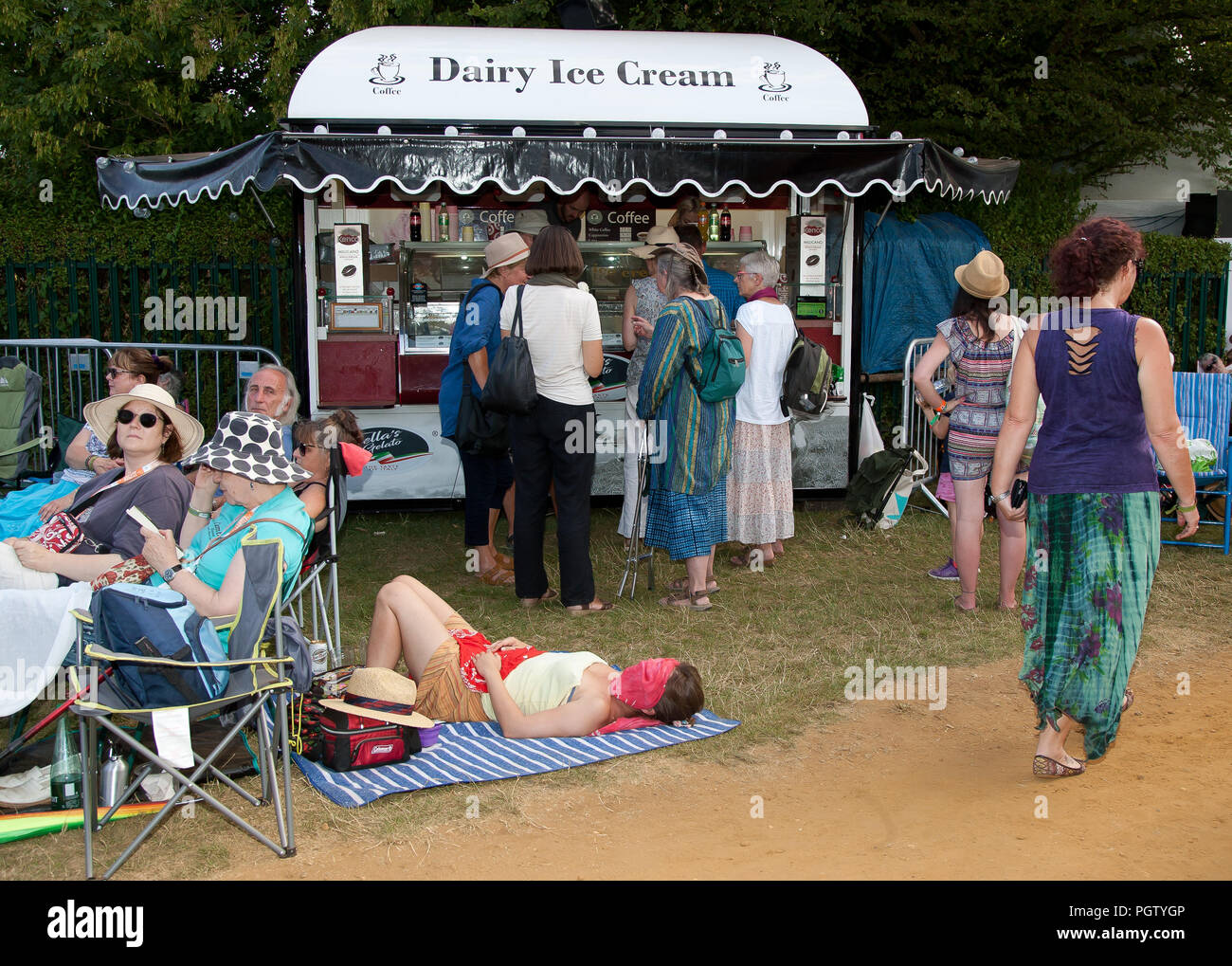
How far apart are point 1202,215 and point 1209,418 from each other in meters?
5.08

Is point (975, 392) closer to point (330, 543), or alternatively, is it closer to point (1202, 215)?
point (330, 543)

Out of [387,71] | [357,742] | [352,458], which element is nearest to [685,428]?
[352,458]

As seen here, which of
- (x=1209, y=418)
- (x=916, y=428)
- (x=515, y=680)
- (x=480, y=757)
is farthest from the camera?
(x=916, y=428)

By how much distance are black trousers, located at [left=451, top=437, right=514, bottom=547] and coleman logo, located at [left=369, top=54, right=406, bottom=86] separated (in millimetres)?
2885

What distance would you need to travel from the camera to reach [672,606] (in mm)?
6309

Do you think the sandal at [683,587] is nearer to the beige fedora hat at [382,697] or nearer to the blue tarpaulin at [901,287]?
the beige fedora hat at [382,697]

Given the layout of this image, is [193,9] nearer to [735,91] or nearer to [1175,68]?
[735,91]

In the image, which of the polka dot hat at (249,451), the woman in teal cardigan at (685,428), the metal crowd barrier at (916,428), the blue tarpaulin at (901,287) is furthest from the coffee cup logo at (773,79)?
the polka dot hat at (249,451)

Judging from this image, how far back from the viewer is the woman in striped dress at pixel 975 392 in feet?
18.9

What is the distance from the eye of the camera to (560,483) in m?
6.05

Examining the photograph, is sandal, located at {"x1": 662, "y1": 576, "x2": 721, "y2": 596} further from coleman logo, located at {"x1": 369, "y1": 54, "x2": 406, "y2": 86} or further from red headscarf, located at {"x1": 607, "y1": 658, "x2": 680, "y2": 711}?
coleman logo, located at {"x1": 369, "y1": 54, "x2": 406, "y2": 86}

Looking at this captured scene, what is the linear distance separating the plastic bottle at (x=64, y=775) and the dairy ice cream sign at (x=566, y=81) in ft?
17.0

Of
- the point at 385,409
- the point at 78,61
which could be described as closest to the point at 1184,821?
the point at 385,409

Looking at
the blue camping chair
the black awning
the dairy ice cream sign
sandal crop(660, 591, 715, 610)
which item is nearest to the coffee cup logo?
the dairy ice cream sign
